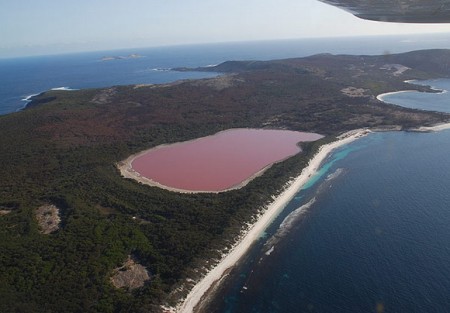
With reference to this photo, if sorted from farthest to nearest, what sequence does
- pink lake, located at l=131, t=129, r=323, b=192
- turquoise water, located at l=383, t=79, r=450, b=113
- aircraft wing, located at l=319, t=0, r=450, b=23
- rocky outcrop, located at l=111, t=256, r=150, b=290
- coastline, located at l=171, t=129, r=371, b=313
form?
turquoise water, located at l=383, t=79, r=450, b=113
pink lake, located at l=131, t=129, r=323, b=192
rocky outcrop, located at l=111, t=256, r=150, b=290
coastline, located at l=171, t=129, r=371, b=313
aircraft wing, located at l=319, t=0, r=450, b=23

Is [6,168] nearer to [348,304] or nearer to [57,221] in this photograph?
[57,221]

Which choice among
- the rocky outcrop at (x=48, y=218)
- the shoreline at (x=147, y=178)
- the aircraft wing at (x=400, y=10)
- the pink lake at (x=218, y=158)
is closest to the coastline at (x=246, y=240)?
the shoreline at (x=147, y=178)

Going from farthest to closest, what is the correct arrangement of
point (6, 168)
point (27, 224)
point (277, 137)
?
point (277, 137) < point (6, 168) < point (27, 224)

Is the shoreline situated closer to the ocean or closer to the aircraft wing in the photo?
the ocean

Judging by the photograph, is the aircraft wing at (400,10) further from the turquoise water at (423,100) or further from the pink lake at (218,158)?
the turquoise water at (423,100)

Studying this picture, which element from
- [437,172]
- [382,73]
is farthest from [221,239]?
[382,73]

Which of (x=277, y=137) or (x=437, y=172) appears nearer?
(x=437, y=172)

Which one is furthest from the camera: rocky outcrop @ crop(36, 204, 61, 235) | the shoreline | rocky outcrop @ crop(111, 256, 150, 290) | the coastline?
the shoreline

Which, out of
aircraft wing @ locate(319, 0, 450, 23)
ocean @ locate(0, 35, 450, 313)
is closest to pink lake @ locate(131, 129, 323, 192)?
ocean @ locate(0, 35, 450, 313)

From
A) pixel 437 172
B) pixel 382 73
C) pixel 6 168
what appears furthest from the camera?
pixel 382 73
